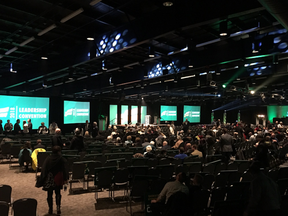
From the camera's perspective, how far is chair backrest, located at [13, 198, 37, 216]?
305 cm

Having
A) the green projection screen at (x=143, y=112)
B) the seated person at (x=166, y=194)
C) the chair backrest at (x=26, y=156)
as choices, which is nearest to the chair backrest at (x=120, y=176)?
the seated person at (x=166, y=194)

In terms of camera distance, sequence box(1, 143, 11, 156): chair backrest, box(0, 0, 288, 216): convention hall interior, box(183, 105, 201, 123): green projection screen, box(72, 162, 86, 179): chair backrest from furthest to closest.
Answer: box(183, 105, 201, 123): green projection screen, box(1, 143, 11, 156): chair backrest, box(72, 162, 86, 179): chair backrest, box(0, 0, 288, 216): convention hall interior

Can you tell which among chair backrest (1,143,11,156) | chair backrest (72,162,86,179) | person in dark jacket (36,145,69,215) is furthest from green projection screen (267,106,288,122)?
person in dark jacket (36,145,69,215)

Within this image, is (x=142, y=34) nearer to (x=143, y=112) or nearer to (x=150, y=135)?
(x=150, y=135)

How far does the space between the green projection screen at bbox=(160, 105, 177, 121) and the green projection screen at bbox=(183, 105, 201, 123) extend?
1.59 meters

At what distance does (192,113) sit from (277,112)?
11.4 metres

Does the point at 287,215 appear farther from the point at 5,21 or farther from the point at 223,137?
the point at 5,21

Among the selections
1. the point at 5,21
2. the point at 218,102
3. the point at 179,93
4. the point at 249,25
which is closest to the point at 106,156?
the point at 5,21

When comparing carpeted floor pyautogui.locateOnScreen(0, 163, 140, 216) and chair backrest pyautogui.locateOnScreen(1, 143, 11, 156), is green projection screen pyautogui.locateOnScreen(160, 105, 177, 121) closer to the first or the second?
chair backrest pyautogui.locateOnScreen(1, 143, 11, 156)

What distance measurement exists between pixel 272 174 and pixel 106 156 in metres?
4.93

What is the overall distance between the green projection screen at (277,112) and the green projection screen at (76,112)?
74.6 ft

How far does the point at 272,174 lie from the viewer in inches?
205

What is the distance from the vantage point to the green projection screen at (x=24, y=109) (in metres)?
16.4

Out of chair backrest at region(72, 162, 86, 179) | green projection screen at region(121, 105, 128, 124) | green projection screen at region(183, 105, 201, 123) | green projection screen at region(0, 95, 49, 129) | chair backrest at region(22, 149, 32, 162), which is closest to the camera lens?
chair backrest at region(72, 162, 86, 179)
